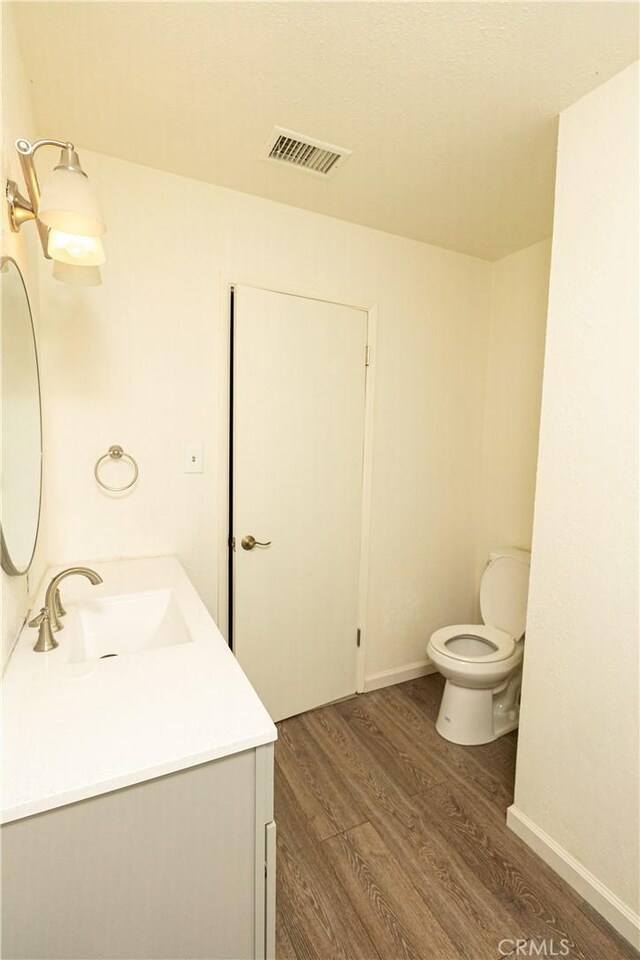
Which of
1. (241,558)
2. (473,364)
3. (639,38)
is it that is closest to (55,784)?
(241,558)

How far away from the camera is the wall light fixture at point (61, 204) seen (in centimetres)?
102

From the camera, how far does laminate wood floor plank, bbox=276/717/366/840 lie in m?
1.70

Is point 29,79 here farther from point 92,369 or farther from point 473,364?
point 473,364

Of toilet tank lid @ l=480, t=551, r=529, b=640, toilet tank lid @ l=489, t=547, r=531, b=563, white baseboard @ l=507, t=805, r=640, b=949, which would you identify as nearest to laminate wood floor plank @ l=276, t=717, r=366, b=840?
white baseboard @ l=507, t=805, r=640, b=949

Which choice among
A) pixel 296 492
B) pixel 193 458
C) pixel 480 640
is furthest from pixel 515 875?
pixel 193 458

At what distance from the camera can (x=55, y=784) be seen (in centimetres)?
74

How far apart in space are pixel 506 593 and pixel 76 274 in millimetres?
2368

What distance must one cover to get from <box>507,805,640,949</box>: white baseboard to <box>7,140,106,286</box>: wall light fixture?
7.43ft

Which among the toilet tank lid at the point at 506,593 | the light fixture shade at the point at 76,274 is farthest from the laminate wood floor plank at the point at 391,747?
the light fixture shade at the point at 76,274

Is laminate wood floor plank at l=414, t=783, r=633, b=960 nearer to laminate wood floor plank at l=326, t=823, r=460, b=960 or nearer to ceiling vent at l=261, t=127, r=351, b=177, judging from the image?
laminate wood floor plank at l=326, t=823, r=460, b=960

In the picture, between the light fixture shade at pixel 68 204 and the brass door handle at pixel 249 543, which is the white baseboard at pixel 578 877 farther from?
the light fixture shade at pixel 68 204

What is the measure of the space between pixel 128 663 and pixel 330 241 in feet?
6.63

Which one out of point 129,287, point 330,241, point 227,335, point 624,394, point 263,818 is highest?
point 330,241

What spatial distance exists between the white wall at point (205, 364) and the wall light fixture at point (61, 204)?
615 millimetres
